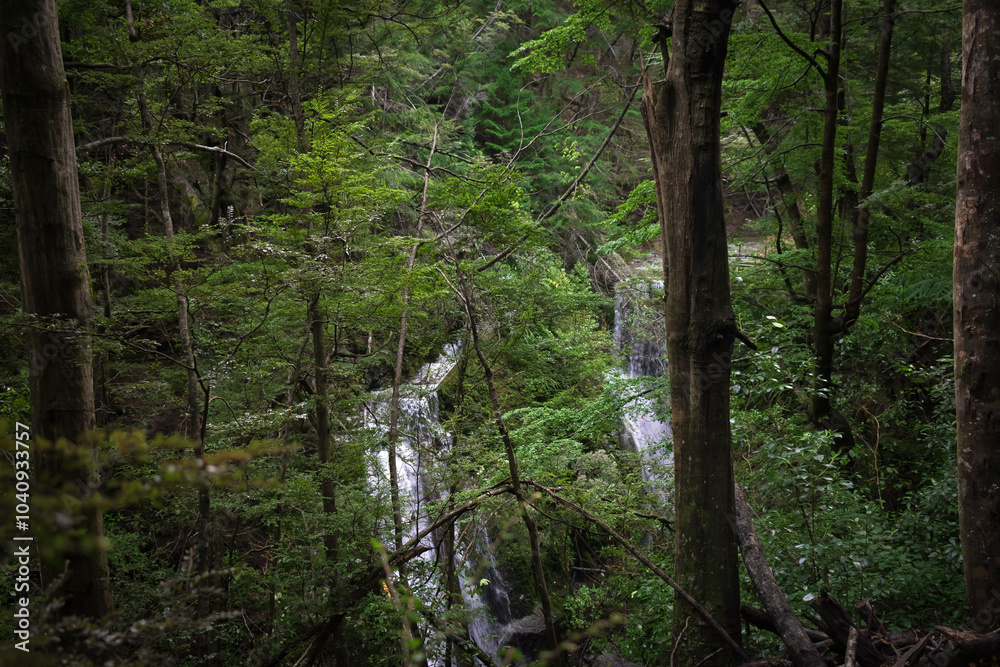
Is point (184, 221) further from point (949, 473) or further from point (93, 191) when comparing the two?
point (949, 473)

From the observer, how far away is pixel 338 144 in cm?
483

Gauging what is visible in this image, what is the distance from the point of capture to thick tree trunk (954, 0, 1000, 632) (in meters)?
3.21

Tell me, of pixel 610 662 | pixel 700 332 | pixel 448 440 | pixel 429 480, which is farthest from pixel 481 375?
pixel 700 332

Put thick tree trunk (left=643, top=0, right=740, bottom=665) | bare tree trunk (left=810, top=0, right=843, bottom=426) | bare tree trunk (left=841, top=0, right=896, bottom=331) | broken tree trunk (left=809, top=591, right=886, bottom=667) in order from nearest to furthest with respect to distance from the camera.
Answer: broken tree trunk (left=809, top=591, right=886, bottom=667)
thick tree trunk (left=643, top=0, right=740, bottom=665)
bare tree trunk (left=810, top=0, right=843, bottom=426)
bare tree trunk (left=841, top=0, right=896, bottom=331)

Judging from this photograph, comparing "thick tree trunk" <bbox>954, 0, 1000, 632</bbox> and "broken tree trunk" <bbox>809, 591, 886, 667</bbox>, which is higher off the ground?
"thick tree trunk" <bbox>954, 0, 1000, 632</bbox>

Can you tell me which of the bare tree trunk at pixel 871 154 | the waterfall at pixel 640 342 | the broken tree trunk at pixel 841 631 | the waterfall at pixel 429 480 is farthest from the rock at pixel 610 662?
the waterfall at pixel 640 342

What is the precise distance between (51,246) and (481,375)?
21.0 ft

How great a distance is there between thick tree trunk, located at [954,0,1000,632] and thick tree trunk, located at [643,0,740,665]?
152cm

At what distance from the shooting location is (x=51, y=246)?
2.95 metres

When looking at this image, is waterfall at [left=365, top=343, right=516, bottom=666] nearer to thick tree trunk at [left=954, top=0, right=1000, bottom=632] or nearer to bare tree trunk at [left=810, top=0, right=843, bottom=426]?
bare tree trunk at [left=810, top=0, right=843, bottom=426]

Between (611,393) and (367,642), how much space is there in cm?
417

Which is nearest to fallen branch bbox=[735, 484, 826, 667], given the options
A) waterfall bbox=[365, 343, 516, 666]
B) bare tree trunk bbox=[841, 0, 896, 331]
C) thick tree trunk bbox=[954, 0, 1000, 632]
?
thick tree trunk bbox=[954, 0, 1000, 632]

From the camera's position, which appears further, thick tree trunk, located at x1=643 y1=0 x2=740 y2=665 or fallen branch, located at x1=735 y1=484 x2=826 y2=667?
thick tree trunk, located at x1=643 y1=0 x2=740 y2=665

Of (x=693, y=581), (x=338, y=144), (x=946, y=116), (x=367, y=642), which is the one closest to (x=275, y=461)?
(x=367, y=642)
